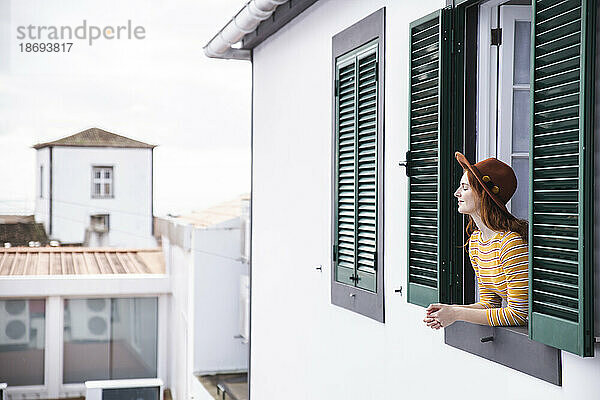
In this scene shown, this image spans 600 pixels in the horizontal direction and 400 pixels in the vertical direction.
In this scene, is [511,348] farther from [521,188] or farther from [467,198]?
[521,188]

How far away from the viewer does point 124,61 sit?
6488 mm

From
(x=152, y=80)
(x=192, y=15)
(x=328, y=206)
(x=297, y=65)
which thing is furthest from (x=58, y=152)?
(x=328, y=206)

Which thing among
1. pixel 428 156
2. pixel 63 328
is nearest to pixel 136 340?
pixel 63 328

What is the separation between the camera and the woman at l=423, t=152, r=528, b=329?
95.1 inches

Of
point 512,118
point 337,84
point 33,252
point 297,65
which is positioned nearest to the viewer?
point 512,118

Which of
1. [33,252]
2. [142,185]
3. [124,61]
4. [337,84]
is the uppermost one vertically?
[124,61]

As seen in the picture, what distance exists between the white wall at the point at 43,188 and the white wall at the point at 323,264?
1617 mm

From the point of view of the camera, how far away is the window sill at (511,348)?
7.23 ft

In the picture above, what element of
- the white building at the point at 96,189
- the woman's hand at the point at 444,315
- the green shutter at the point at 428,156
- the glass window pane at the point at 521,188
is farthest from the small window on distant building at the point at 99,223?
the woman's hand at the point at 444,315

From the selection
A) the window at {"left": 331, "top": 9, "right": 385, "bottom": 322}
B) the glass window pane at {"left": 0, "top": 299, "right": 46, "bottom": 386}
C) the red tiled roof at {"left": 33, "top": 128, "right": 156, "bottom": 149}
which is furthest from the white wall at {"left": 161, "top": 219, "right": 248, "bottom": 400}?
the window at {"left": 331, "top": 9, "right": 385, "bottom": 322}

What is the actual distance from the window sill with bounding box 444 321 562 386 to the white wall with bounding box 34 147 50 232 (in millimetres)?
4318

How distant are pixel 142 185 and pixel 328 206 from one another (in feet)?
9.00

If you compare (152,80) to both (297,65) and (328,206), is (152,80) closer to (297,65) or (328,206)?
(297,65)

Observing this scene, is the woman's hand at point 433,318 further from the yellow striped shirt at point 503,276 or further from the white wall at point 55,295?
the white wall at point 55,295
